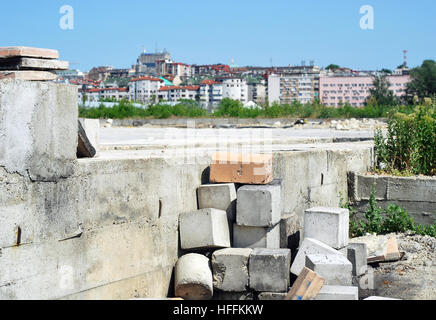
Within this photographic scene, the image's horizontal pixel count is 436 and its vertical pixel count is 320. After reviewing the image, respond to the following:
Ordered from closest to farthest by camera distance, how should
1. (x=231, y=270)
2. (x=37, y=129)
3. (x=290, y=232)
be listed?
(x=37, y=129) → (x=231, y=270) → (x=290, y=232)

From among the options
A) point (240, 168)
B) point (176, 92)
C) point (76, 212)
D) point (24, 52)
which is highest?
point (176, 92)

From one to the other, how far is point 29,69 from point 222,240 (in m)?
2.69

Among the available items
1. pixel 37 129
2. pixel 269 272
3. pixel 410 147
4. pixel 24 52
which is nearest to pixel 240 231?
pixel 269 272

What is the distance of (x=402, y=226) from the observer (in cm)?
891

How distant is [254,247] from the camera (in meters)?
6.44

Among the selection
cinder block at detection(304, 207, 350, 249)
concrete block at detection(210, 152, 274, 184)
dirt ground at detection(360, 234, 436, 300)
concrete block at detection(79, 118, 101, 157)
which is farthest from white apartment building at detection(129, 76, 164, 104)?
concrete block at detection(79, 118, 101, 157)

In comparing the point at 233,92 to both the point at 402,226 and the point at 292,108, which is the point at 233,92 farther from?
the point at 402,226

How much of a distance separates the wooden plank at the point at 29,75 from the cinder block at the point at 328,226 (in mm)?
3492

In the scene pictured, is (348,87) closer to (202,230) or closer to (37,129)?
(202,230)

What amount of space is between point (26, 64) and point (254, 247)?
307cm

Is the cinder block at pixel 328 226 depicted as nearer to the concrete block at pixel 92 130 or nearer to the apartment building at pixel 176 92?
the concrete block at pixel 92 130

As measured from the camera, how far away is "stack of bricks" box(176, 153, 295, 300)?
6.00m

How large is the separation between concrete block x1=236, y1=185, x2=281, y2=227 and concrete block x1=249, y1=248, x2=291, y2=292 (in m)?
0.45
